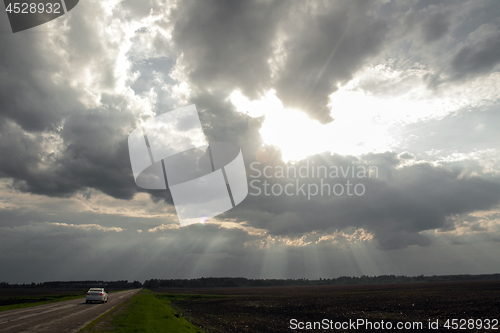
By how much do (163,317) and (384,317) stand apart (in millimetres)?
26412

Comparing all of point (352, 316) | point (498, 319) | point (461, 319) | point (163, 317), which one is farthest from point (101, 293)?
point (498, 319)

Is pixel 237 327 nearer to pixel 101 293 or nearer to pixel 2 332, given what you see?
pixel 2 332

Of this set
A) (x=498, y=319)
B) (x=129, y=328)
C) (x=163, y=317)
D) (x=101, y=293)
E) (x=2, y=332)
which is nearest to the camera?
(x=2, y=332)

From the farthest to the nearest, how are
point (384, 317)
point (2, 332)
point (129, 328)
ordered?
point (384, 317)
point (129, 328)
point (2, 332)

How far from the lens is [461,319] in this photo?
1164 inches

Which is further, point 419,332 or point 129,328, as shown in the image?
point 419,332

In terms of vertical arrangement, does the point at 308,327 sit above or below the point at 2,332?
below

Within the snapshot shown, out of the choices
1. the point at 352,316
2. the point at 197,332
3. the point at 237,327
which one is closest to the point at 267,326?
the point at 237,327

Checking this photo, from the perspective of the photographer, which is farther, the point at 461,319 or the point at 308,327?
the point at 461,319

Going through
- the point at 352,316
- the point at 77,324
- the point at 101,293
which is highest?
the point at 77,324

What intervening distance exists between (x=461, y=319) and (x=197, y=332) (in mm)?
29173

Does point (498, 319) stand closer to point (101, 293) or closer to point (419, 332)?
point (419, 332)

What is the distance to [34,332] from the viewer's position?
15.0 m

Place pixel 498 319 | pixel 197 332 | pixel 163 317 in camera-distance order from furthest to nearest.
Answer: pixel 498 319
pixel 163 317
pixel 197 332
